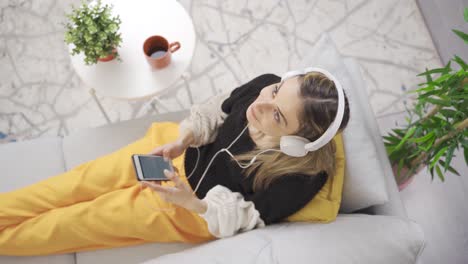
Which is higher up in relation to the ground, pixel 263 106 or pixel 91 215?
pixel 263 106

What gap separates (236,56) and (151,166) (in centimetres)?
119

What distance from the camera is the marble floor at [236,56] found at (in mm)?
2156

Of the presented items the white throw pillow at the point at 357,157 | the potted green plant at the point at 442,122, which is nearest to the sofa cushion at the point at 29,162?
the white throw pillow at the point at 357,157

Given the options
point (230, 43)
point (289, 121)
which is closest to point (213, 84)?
point (230, 43)

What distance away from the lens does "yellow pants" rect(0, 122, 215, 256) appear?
4.66 ft

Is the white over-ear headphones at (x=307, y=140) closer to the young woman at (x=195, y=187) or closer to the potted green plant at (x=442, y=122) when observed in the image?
the young woman at (x=195, y=187)

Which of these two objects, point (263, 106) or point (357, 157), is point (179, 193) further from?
point (357, 157)

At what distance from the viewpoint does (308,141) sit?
3.91ft

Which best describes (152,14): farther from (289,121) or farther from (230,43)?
(289,121)

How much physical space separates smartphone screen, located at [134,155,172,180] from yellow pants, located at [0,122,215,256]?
0.55 feet

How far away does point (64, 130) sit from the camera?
→ 2.14 metres

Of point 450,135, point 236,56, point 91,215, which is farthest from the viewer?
point 236,56

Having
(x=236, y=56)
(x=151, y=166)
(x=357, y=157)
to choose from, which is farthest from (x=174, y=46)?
(x=357, y=157)

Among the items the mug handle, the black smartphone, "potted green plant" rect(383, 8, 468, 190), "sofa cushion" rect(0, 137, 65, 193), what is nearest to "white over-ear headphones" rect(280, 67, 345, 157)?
"potted green plant" rect(383, 8, 468, 190)
